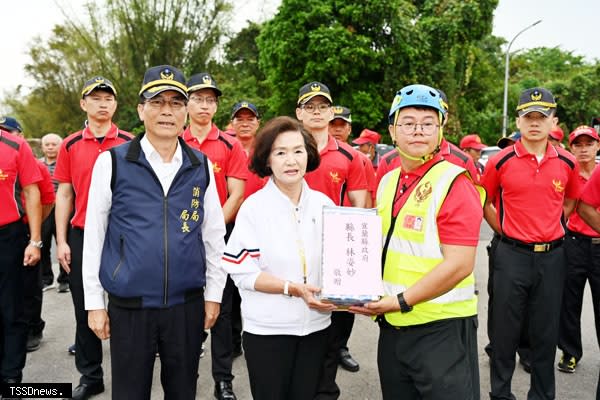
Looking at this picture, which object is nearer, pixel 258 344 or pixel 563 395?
pixel 258 344

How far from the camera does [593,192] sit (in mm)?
3443

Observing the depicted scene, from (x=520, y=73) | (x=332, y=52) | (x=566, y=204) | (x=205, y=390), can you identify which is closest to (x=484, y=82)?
(x=332, y=52)

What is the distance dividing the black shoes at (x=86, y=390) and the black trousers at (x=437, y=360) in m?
2.60

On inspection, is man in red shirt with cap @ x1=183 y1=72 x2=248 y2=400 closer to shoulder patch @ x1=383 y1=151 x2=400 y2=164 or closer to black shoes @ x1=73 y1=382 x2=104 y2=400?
black shoes @ x1=73 y1=382 x2=104 y2=400

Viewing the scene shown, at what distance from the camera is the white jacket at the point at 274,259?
88.7 inches

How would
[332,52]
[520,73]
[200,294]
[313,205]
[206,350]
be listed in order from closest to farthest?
[313,205] → [200,294] → [206,350] → [332,52] → [520,73]

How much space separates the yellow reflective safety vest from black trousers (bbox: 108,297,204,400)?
1.12m

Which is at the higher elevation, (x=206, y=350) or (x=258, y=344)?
(x=258, y=344)

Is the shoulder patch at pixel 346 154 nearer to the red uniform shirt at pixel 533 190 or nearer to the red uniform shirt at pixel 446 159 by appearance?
the red uniform shirt at pixel 446 159

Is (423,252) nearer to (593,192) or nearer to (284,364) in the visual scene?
(284,364)

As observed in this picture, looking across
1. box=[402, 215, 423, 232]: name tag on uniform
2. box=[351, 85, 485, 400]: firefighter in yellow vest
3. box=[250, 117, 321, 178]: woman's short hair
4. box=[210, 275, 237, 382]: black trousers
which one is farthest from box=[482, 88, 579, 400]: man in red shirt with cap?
box=[210, 275, 237, 382]: black trousers

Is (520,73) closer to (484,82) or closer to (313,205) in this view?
(484,82)

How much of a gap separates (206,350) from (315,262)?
2.89 m

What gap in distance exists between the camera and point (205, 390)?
3.79 meters
